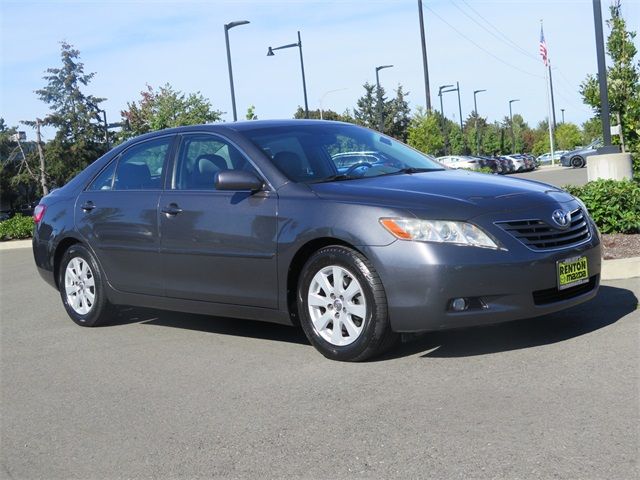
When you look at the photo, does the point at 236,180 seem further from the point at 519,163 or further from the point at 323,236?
the point at 519,163

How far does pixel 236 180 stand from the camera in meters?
6.21

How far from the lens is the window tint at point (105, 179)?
781 cm

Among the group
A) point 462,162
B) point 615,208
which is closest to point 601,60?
point 615,208

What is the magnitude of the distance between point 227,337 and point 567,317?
8.63ft

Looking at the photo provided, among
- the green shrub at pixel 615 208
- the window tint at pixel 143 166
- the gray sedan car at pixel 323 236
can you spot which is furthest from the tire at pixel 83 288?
the green shrub at pixel 615 208

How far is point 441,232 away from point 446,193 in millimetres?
396

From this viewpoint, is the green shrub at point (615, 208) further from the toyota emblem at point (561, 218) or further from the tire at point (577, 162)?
the tire at point (577, 162)

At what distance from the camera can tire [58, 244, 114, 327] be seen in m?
7.79

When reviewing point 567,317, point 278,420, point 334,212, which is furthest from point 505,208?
point 278,420

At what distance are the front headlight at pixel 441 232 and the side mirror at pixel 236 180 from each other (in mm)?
1202

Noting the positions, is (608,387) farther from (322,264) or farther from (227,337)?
(227,337)

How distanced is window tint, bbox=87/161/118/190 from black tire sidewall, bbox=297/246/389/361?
2.60 metres

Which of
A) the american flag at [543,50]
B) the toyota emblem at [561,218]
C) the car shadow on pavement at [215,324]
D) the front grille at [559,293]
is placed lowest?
the car shadow on pavement at [215,324]

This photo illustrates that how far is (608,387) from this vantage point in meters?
4.82
